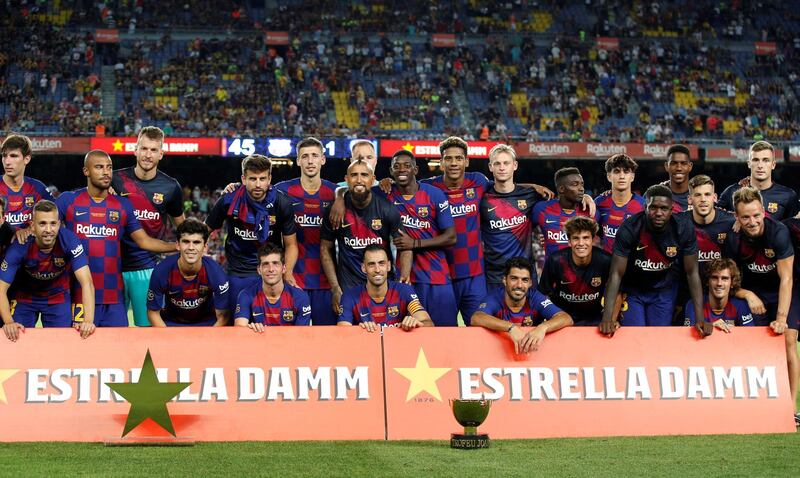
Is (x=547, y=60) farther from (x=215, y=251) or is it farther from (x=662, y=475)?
(x=662, y=475)

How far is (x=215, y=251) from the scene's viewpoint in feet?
99.0

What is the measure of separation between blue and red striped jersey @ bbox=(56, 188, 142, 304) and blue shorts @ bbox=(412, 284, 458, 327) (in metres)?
2.65

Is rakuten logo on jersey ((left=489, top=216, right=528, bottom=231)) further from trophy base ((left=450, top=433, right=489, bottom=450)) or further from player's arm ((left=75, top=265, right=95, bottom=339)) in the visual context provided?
player's arm ((left=75, top=265, right=95, bottom=339))

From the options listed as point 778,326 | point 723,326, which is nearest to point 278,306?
point 723,326

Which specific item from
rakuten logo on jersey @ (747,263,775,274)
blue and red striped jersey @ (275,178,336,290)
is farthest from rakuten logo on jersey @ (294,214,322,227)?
rakuten logo on jersey @ (747,263,775,274)

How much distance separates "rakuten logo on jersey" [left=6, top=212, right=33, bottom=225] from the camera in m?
8.62

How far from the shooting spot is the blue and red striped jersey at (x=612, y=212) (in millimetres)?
9062

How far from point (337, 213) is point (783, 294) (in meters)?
3.81

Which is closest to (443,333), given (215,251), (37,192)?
(37,192)

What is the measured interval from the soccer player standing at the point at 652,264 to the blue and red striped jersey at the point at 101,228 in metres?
4.24

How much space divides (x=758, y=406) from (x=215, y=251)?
24.1 meters

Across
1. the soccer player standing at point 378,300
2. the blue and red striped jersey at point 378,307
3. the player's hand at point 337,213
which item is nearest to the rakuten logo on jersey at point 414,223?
the player's hand at point 337,213

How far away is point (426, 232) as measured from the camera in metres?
8.88

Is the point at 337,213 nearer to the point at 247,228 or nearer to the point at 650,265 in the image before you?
the point at 247,228
